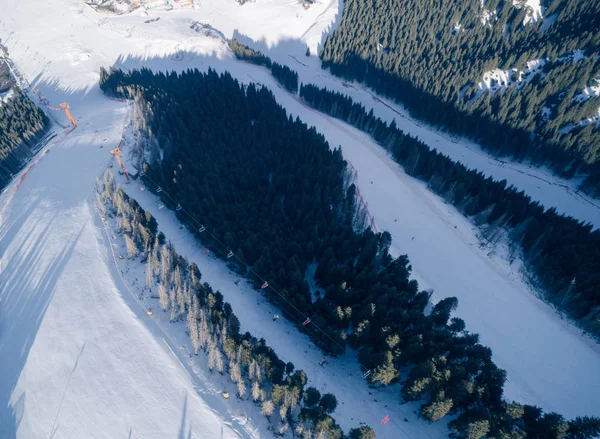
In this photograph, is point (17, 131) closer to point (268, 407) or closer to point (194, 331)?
point (194, 331)

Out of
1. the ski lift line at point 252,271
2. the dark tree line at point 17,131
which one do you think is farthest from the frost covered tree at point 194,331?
the dark tree line at point 17,131

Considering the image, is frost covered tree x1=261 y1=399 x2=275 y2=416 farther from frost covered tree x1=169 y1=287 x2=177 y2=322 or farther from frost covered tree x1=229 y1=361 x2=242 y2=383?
frost covered tree x1=169 y1=287 x2=177 y2=322

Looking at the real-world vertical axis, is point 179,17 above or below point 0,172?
above

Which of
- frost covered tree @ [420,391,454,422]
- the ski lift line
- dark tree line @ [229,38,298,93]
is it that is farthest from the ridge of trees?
dark tree line @ [229,38,298,93]

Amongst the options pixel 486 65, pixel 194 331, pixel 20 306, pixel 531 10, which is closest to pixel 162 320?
pixel 194 331

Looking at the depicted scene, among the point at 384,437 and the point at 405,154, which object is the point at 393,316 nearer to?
the point at 384,437

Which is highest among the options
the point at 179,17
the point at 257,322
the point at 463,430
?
the point at 179,17

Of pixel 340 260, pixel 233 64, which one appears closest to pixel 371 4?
pixel 233 64
